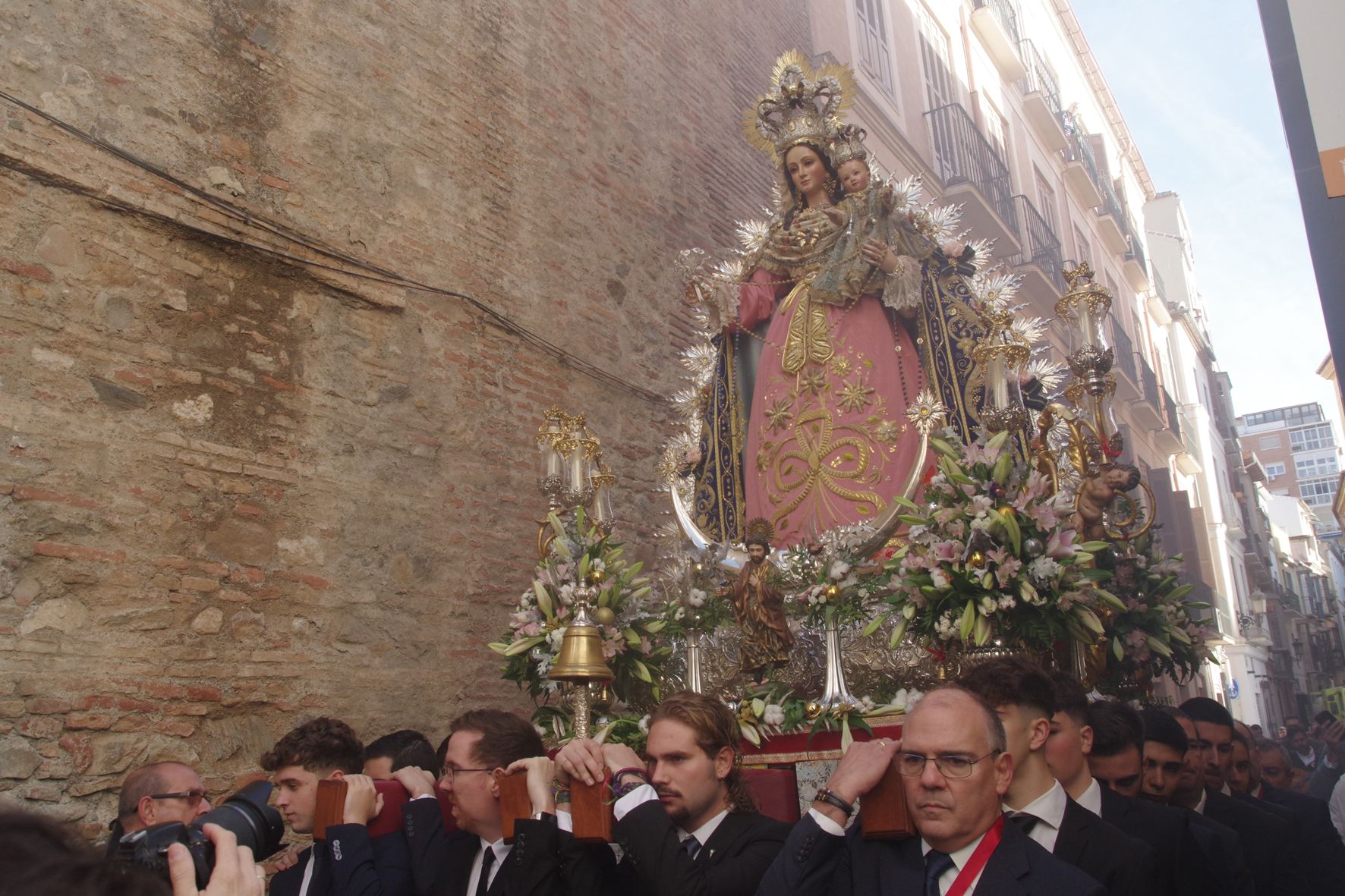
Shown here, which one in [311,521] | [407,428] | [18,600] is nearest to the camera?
[18,600]

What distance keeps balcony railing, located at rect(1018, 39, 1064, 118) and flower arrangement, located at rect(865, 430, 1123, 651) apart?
17007mm

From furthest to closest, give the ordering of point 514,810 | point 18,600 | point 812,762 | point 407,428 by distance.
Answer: point 407,428
point 18,600
point 812,762
point 514,810

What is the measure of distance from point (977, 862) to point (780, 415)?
354 centimetres

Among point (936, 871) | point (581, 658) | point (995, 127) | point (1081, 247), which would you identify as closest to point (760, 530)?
point (581, 658)

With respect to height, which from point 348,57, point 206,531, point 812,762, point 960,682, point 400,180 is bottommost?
point 812,762

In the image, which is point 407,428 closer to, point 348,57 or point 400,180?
point 400,180

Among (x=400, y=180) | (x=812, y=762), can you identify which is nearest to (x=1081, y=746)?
(x=812, y=762)

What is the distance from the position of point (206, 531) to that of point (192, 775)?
2351 millimetres

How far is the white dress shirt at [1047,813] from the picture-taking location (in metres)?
2.52

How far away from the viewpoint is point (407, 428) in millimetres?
6195

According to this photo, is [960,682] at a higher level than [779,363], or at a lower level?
lower

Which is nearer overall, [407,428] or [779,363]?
[779,363]

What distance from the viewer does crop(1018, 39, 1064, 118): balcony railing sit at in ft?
64.7

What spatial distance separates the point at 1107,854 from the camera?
243cm
